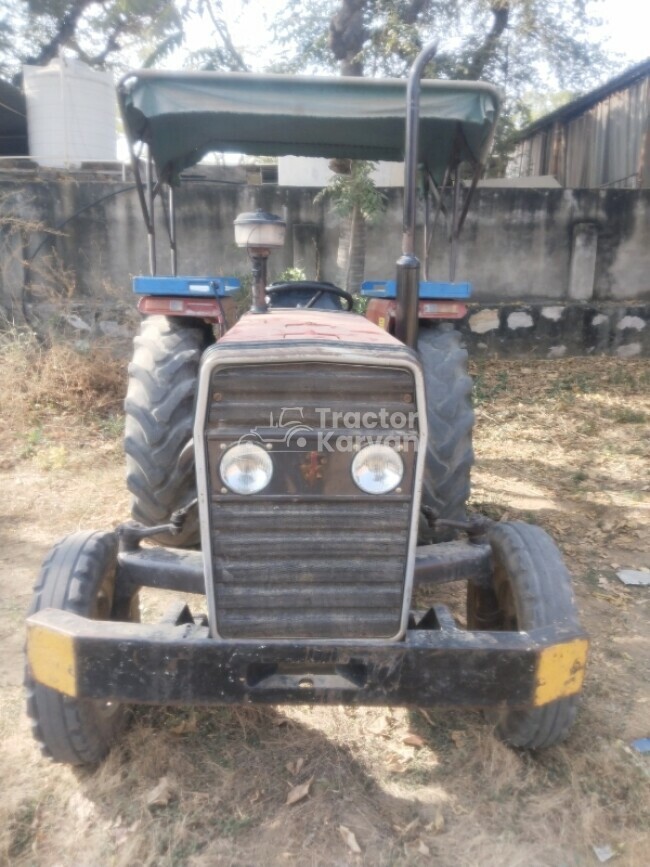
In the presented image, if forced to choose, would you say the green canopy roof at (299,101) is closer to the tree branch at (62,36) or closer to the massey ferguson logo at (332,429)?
the massey ferguson logo at (332,429)

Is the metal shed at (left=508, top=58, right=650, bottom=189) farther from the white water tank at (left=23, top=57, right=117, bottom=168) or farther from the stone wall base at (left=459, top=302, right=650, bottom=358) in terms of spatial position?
the white water tank at (left=23, top=57, right=117, bottom=168)

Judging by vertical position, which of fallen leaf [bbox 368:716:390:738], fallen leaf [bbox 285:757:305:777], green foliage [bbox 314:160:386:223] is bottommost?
fallen leaf [bbox 368:716:390:738]

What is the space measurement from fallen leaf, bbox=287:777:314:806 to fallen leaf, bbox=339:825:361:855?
6.6 inches

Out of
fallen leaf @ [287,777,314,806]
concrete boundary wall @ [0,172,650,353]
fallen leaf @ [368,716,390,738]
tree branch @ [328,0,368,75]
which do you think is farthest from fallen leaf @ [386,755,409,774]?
tree branch @ [328,0,368,75]

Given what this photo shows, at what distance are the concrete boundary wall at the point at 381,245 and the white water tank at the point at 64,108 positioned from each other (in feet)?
8.35

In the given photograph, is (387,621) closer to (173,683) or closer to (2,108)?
(173,683)

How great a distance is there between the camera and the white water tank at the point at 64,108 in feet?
33.6

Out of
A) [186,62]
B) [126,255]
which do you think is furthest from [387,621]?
[186,62]

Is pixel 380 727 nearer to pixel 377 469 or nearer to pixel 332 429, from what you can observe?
pixel 377 469

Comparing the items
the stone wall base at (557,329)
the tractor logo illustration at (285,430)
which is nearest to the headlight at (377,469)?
the tractor logo illustration at (285,430)

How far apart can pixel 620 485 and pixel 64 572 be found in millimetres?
4281

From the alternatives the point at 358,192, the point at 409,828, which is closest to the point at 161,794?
the point at 409,828

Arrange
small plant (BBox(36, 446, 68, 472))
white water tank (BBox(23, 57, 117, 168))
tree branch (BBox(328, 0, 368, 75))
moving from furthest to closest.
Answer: white water tank (BBox(23, 57, 117, 168)), tree branch (BBox(328, 0, 368, 75)), small plant (BBox(36, 446, 68, 472))

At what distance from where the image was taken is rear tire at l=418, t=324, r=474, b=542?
306 centimetres
